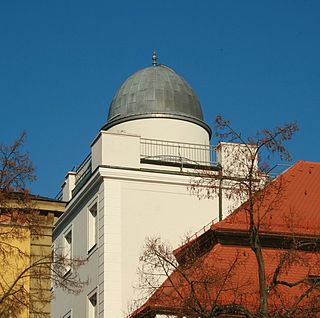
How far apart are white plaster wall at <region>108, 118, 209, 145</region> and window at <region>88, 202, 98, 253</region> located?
3.93m

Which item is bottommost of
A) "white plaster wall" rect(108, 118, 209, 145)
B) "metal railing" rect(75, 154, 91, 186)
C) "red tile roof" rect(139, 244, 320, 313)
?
"red tile roof" rect(139, 244, 320, 313)

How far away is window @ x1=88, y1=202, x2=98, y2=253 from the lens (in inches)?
1531

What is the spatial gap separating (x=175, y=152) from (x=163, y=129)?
1.35m

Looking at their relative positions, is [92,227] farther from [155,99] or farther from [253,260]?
[253,260]

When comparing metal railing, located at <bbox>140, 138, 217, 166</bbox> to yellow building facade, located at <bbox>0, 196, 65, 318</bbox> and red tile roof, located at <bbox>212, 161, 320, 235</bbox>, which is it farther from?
yellow building facade, located at <bbox>0, 196, 65, 318</bbox>

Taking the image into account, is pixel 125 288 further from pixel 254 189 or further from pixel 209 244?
pixel 254 189

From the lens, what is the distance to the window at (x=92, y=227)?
3888 centimetres

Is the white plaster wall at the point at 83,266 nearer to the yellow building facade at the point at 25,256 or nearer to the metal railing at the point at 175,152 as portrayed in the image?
the metal railing at the point at 175,152

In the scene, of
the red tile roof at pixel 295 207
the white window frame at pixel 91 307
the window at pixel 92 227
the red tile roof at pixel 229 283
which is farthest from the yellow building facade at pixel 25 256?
the window at pixel 92 227

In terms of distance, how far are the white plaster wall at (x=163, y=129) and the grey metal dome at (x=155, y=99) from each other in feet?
0.68

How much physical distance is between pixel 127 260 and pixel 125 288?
3.39ft

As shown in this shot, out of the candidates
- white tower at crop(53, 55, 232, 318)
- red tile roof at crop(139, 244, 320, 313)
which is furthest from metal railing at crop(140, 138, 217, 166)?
red tile roof at crop(139, 244, 320, 313)

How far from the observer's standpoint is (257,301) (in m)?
27.9

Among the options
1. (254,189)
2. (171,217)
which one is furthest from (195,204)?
(254,189)
